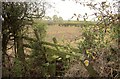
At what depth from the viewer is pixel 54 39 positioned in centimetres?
311

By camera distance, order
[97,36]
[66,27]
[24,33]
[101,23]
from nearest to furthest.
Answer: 1. [101,23]
2. [97,36]
3. [66,27]
4. [24,33]

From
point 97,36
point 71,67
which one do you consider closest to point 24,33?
point 71,67


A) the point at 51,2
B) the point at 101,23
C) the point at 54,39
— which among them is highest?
the point at 51,2

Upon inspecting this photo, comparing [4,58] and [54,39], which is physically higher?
[54,39]

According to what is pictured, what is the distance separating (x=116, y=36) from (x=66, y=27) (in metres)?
0.58

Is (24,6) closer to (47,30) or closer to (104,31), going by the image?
(47,30)

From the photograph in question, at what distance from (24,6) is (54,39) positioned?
0.50 metres

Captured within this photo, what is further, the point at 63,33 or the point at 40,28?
the point at 40,28

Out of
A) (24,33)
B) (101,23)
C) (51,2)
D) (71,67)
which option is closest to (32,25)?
(24,33)

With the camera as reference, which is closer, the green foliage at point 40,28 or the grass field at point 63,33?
the grass field at point 63,33

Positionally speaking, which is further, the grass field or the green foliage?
the green foliage

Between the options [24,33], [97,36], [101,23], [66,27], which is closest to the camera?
[101,23]

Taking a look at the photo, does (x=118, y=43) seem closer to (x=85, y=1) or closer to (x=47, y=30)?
(x=85, y=1)

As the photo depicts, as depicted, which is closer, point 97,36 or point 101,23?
point 101,23
